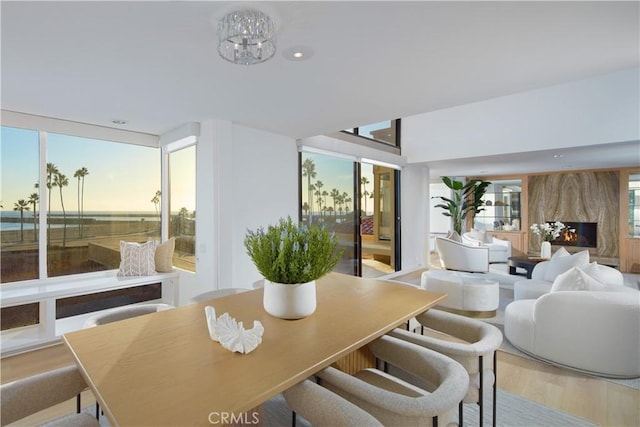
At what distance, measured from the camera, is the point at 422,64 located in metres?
2.01

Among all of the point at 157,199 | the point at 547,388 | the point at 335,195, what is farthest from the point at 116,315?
the point at 335,195

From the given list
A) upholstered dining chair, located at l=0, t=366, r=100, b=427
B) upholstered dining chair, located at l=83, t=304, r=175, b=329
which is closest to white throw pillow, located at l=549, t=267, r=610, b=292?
upholstered dining chair, located at l=83, t=304, r=175, b=329

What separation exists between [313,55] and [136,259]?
10.4 feet

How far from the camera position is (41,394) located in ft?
3.85

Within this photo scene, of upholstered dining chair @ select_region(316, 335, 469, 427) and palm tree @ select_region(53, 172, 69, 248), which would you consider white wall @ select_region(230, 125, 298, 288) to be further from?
upholstered dining chair @ select_region(316, 335, 469, 427)

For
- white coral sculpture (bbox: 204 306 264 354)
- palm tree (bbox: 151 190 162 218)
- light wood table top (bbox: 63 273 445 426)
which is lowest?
light wood table top (bbox: 63 273 445 426)

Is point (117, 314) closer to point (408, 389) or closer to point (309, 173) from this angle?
point (408, 389)

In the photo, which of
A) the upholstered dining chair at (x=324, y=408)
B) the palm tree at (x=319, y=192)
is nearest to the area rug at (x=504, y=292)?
the palm tree at (x=319, y=192)

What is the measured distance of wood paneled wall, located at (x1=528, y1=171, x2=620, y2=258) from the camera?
7195 mm

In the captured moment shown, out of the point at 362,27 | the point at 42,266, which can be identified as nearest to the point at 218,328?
the point at 362,27

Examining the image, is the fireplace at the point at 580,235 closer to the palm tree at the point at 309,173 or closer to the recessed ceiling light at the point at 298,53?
the palm tree at the point at 309,173

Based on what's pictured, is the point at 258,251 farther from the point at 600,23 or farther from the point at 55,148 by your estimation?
the point at 55,148

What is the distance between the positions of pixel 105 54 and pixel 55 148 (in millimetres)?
2202

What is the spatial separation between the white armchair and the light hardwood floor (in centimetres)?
350
